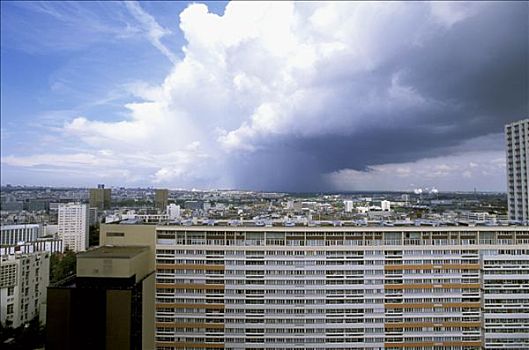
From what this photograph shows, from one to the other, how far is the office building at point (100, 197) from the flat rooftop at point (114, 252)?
5196 mm

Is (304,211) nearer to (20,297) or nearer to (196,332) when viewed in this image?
(196,332)

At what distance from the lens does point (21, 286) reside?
21.7 ft

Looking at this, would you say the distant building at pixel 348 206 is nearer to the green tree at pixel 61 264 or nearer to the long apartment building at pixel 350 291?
the long apartment building at pixel 350 291

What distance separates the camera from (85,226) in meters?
9.87

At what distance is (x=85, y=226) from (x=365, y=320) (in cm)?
764

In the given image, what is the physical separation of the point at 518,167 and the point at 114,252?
363 inches

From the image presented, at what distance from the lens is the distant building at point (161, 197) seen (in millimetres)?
9367

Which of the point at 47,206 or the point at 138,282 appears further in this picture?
the point at 47,206

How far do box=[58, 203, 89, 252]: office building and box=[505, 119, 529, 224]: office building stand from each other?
9.89 m

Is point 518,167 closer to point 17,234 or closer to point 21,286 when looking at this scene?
point 21,286

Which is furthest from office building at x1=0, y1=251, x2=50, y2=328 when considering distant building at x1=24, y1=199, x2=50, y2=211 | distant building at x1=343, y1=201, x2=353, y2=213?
distant building at x1=343, y1=201, x2=353, y2=213

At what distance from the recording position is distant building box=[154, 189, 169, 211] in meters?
9.37

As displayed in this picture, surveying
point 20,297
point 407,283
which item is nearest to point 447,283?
point 407,283

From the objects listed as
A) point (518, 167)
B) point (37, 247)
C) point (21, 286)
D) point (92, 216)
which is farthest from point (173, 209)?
point (518, 167)
